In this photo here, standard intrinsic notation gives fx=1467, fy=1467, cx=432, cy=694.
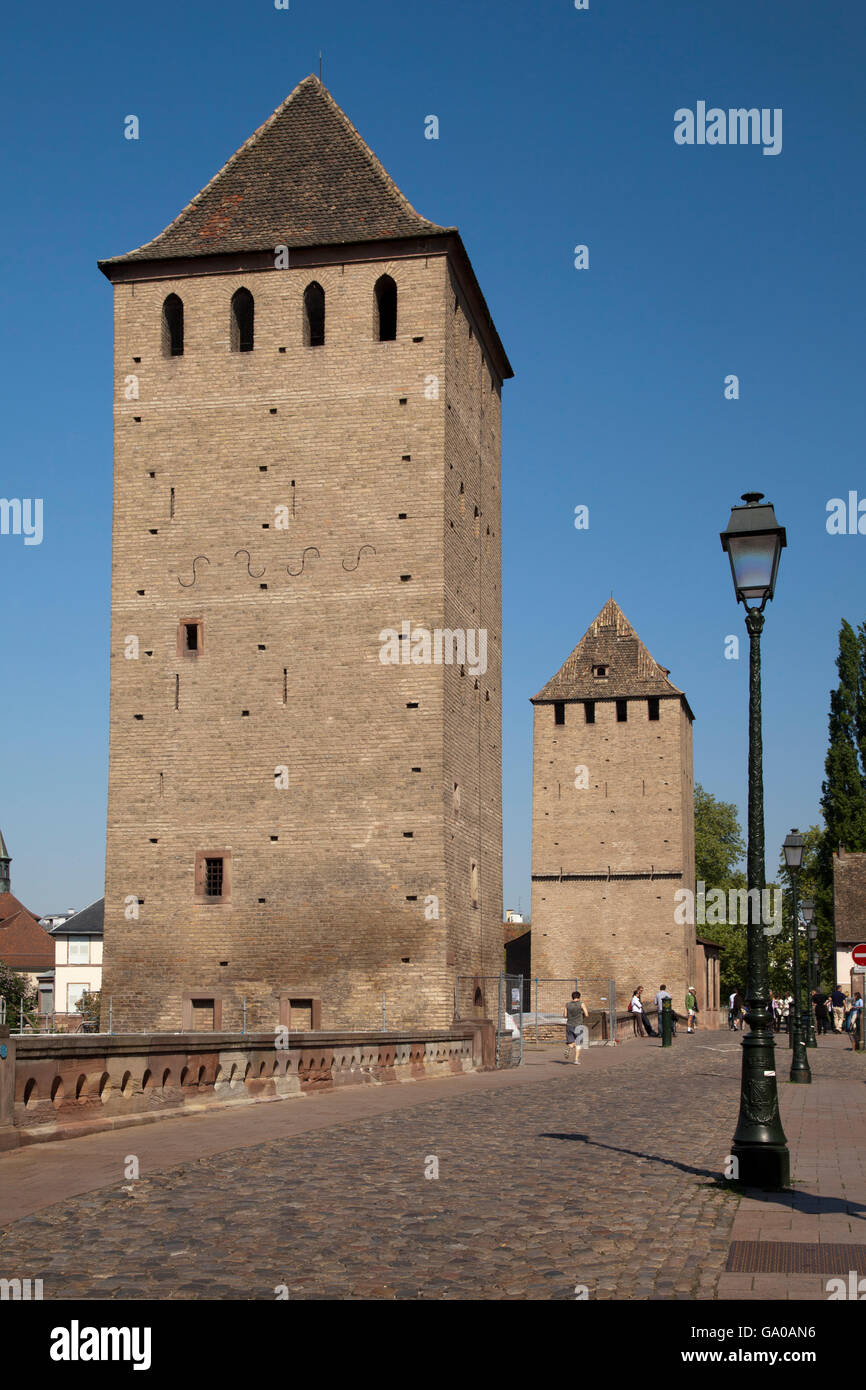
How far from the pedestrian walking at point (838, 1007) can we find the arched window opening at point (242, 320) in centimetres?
3176

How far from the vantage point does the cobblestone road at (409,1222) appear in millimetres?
6352

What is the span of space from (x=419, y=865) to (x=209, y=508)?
8833mm

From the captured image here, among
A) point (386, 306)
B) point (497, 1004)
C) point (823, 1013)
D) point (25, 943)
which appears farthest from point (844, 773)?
point (25, 943)

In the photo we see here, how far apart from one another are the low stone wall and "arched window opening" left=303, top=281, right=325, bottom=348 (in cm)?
1629

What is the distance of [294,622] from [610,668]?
32.7 meters

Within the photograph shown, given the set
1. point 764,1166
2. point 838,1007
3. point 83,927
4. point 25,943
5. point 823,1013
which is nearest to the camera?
point 764,1166

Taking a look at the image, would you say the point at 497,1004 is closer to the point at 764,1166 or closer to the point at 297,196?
the point at 297,196

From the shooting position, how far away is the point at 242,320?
32.3m

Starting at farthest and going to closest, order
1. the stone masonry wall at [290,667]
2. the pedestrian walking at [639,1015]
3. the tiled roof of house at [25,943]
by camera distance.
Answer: the tiled roof of house at [25,943], the pedestrian walking at [639,1015], the stone masonry wall at [290,667]

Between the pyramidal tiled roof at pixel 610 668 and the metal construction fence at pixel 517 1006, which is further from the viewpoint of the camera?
the pyramidal tiled roof at pixel 610 668

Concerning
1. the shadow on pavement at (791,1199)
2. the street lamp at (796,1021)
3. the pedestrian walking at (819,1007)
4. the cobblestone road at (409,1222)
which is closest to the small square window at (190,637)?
the street lamp at (796,1021)

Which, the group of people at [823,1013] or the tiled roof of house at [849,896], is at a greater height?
the tiled roof of house at [849,896]

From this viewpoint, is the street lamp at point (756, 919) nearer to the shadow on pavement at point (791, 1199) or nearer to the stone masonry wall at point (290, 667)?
the shadow on pavement at point (791, 1199)

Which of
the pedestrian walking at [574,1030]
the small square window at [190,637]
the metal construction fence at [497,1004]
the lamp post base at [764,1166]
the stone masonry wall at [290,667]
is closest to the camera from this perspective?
the lamp post base at [764,1166]
